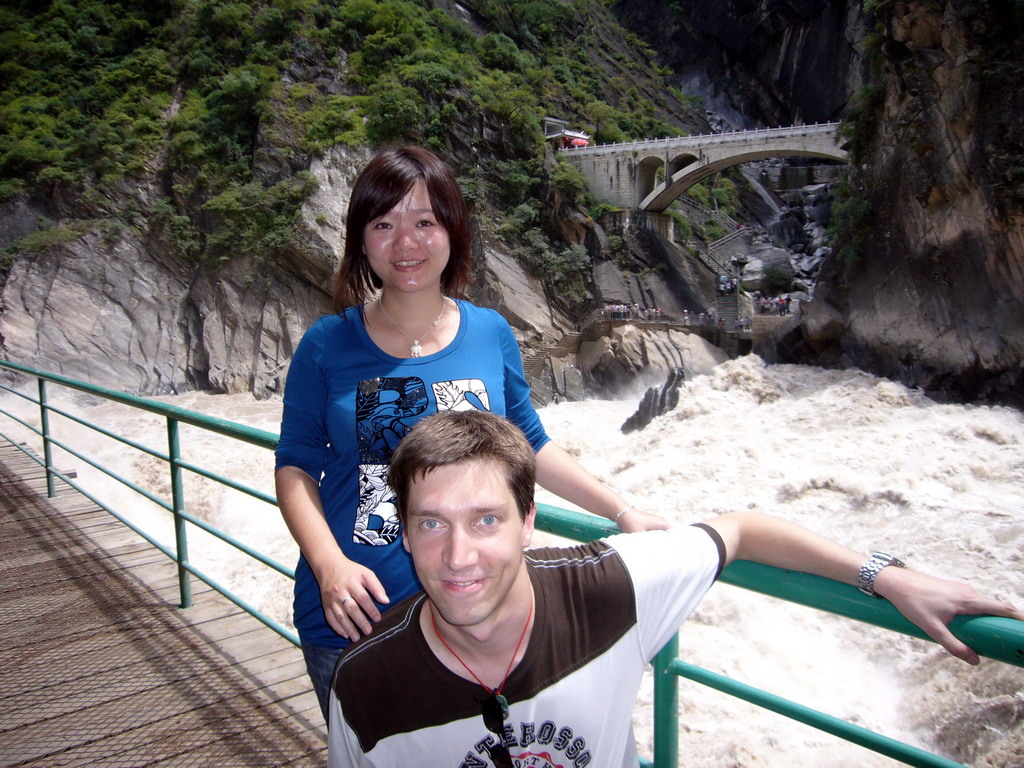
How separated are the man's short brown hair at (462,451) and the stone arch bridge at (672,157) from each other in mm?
30249

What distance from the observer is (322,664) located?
149 centimetres

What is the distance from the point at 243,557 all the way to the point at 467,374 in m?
10.2

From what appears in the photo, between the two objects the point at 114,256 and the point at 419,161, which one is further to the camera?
the point at 114,256

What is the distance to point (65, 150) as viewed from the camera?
85.4 feet

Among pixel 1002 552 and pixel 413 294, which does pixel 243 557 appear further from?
pixel 1002 552

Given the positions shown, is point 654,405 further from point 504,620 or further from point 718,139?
point 504,620

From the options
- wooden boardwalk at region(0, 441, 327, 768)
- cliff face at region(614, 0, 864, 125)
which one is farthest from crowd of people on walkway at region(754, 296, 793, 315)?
wooden boardwalk at region(0, 441, 327, 768)

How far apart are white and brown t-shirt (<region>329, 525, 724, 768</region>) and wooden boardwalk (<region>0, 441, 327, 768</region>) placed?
139 centimetres

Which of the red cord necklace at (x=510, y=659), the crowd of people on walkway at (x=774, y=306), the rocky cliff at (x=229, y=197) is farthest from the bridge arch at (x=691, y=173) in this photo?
the red cord necklace at (x=510, y=659)

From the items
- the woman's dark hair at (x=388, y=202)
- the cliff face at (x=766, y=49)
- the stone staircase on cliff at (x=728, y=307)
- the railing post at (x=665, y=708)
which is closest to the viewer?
the railing post at (x=665, y=708)

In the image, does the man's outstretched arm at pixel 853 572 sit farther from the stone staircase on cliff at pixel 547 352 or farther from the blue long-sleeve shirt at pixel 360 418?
the stone staircase on cliff at pixel 547 352

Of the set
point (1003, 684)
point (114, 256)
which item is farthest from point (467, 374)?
point (114, 256)

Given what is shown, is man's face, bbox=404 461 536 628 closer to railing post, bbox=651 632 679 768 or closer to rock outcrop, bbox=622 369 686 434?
railing post, bbox=651 632 679 768

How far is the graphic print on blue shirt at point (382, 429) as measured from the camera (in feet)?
4.75
